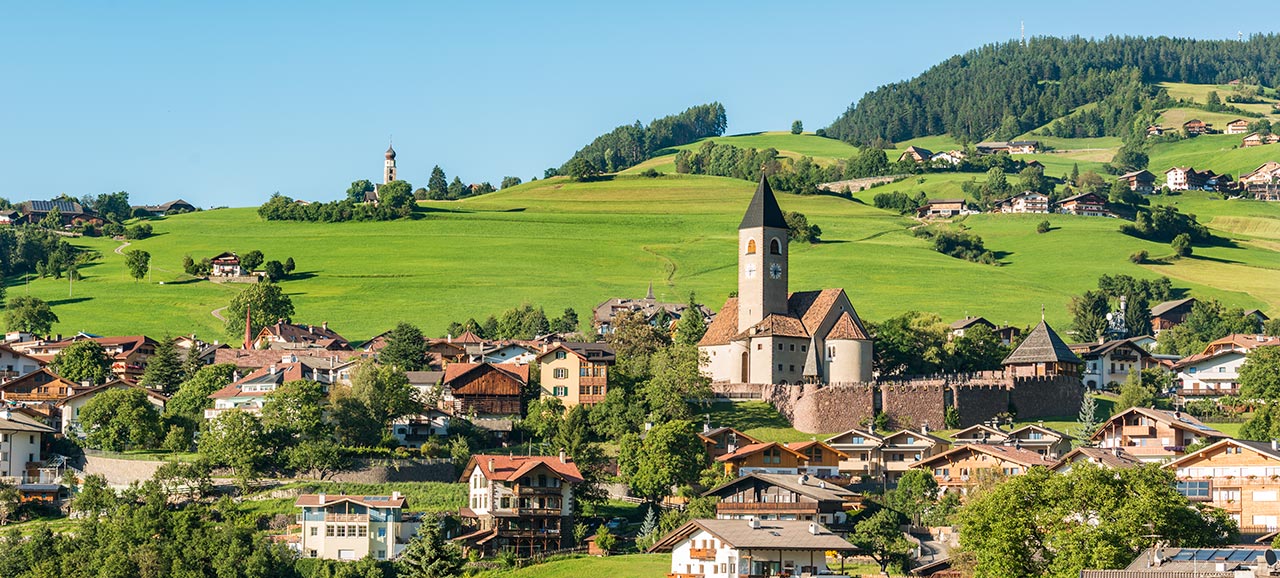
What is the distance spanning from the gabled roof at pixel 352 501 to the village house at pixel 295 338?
47.6 m

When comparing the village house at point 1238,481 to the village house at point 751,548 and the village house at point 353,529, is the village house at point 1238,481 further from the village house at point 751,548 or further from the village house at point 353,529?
the village house at point 353,529

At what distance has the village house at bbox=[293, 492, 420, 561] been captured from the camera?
270 feet

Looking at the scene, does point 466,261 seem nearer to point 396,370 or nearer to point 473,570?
point 396,370

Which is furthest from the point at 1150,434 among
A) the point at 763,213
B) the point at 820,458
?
the point at 763,213

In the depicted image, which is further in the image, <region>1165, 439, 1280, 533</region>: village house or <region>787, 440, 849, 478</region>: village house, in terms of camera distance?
<region>787, 440, 849, 478</region>: village house

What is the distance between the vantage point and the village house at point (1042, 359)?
114 m

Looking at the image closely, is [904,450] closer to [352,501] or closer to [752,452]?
[752,452]

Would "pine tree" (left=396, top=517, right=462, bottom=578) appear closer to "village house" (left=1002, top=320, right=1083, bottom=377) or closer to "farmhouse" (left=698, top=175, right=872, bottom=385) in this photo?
"farmhouse" (left=698, top=175, right=872, bottom=385)

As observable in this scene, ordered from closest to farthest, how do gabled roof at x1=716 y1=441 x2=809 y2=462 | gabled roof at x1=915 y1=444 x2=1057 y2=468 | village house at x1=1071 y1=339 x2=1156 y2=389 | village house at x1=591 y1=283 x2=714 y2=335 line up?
gabled roof at x1=915 y1=444 x2=1057 y2=468, gabled roof at x1=716 y1=441 x2=809 y2=462, village house at x1=1071 y1=339 x2=1156 y2=389, village house at x1=591 y1=283 x2=714 y2=335

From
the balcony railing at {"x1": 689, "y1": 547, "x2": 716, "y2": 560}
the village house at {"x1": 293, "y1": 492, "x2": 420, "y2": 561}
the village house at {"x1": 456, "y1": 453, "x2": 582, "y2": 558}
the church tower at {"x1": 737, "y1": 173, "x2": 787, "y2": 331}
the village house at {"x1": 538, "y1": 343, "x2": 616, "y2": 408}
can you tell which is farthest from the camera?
the church tower at {"x1": 737, "y1": 173, "x2": 787, "y2": 331}

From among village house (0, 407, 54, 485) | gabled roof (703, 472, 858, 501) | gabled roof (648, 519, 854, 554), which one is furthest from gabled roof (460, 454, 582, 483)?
village house (0, 407, 54, 485)

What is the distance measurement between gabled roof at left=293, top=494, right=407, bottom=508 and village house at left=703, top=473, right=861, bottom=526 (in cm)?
1452

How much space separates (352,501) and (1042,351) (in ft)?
164

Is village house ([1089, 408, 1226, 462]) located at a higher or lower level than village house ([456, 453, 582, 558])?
higher
